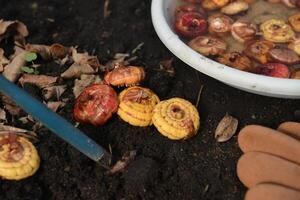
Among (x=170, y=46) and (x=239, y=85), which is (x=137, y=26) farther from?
(x=239, y=85)

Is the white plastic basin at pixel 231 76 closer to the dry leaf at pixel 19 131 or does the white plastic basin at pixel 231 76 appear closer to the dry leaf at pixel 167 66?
the dry leaf at pixel 167 66

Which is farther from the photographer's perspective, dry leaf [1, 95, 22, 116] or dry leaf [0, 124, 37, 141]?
dry leaf [1, 95, 22, 116]

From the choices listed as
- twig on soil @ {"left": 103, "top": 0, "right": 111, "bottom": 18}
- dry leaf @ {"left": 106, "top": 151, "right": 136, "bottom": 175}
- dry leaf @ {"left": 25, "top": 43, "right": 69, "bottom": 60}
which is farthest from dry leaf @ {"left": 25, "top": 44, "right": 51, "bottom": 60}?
dry leaf @ {"left": 106, "top": 151, "right": 136, "bottom": 175}

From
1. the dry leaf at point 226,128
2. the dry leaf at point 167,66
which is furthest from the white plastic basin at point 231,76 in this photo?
the dry leaf at point 167,66

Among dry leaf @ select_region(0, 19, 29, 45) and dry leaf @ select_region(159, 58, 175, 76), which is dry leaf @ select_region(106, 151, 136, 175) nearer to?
dry leaf @ select_region(159, 58, 175, 76)

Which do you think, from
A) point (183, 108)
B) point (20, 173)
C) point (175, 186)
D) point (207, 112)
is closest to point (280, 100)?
point (207, 112)

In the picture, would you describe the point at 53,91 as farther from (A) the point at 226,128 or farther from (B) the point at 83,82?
(A) the point at 226,128

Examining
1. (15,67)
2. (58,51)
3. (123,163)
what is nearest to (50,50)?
(58,51)
